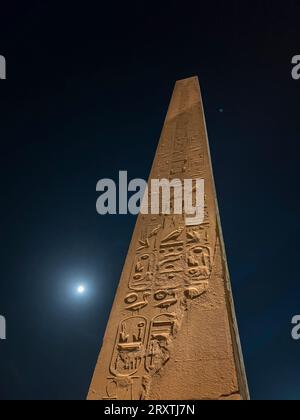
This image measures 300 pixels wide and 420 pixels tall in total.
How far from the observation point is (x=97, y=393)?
2750 mm

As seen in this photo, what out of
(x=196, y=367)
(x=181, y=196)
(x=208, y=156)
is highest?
(x=208, y=156)

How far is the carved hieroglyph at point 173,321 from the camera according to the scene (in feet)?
8.43

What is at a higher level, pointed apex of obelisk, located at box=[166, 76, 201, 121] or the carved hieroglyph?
pointed apex of obelisk, located at box=[166, 76, 201, 121]

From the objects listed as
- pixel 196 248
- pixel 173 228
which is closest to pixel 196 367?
pixel 196 248

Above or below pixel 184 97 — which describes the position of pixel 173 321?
below

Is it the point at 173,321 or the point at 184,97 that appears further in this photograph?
the point at 184,97

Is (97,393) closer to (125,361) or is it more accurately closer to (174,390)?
(125,361)

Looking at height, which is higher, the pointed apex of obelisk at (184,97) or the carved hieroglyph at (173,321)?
the pointed apex of obelisk at (184,97)

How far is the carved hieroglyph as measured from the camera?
101 inches

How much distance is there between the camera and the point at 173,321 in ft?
9.35

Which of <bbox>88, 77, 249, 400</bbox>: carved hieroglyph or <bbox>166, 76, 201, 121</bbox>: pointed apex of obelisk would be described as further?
<bbox>166, 76, 201, 121</bbox>: pointed apex of obelisk

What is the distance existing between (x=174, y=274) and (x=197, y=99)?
246 cm

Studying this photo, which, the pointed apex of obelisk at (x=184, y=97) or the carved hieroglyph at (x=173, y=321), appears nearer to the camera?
the carved hieroglyph at (x=173, y=321)
